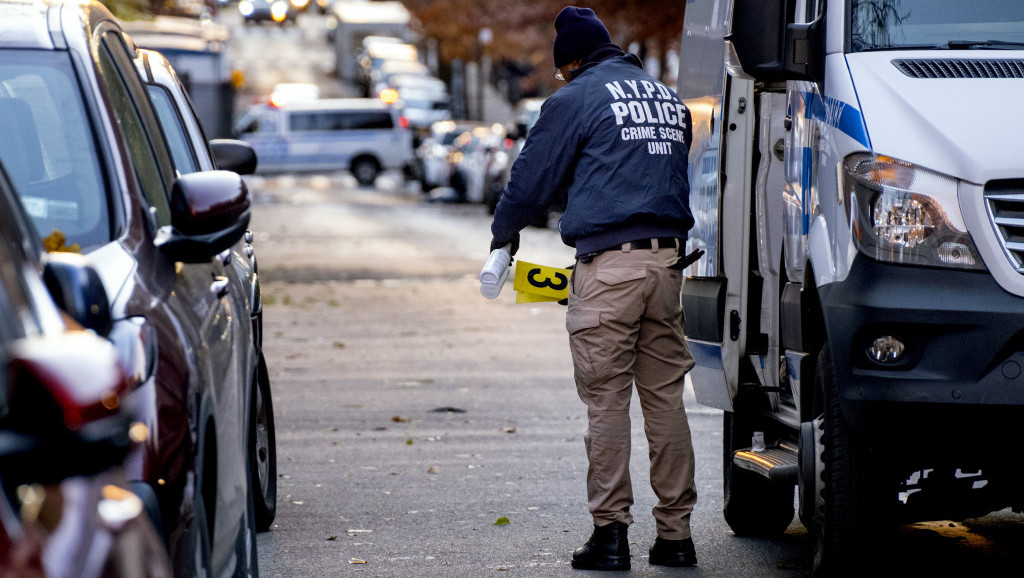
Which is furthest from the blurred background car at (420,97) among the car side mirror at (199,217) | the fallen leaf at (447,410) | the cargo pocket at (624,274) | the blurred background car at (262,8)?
the car side mirror at (199,217)

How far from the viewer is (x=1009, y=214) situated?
15.7 feet

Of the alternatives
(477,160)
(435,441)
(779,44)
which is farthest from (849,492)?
(477,160)

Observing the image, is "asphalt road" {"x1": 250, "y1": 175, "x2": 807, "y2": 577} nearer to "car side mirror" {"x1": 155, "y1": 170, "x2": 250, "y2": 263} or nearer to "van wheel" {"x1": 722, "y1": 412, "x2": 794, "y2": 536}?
"van wheel" {"x1": 722, "y1": 412, "x2": 794, "y2": 536}

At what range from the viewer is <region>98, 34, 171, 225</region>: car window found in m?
4.44

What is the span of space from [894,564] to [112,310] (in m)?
3.54

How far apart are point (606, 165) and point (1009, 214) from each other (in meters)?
1.56

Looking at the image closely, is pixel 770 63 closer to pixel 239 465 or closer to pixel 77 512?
pixel 239 465

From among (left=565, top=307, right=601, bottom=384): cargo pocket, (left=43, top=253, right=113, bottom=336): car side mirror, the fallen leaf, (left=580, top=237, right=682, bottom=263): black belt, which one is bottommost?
the fallen leaf

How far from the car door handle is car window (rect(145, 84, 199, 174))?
1.81 metres

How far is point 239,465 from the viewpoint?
14.4 feet

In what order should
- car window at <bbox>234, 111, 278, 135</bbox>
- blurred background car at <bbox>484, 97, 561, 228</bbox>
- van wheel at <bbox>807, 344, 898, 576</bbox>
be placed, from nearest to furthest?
1. van wheel at <bbox>807, 344, 898, 576</bbox>
2. blurred background car at <bbox>484, 97, 561, 228</bbox>
3. car window at <bbox>234, 111, 278, 135</bbox>

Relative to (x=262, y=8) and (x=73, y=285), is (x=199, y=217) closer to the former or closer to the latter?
(x=73, y=285)

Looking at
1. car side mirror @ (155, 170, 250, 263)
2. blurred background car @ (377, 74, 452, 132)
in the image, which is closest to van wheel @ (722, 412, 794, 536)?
car side mirror @ (155, 170, 250, 263)

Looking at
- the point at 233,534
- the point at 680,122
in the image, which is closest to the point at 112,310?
the point at 233,534
